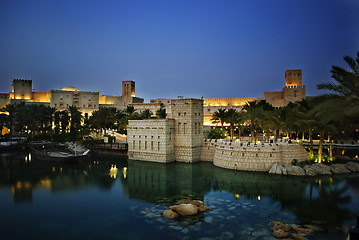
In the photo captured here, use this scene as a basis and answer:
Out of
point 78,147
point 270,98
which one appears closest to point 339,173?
point 78,147

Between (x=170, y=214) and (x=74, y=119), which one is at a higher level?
(x=74, y=119)

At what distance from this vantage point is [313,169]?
22.6m

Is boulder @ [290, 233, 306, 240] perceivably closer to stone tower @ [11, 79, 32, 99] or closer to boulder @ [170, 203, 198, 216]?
boulder @ [170, 203, 198, 216]

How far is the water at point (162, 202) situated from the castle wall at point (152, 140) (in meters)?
2.67

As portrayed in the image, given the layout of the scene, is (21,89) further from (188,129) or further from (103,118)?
(188,129)

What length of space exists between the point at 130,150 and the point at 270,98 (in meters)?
40.2

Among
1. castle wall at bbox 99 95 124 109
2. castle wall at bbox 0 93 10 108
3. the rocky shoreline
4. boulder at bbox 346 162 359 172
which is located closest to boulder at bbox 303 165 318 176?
the rocky shoreline

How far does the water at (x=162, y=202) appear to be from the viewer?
12453 millimetres

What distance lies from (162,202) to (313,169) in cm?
1381

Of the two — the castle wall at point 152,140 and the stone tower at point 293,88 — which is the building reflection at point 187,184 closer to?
the castle wall at point 152,140

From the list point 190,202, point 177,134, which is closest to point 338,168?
point 190,202

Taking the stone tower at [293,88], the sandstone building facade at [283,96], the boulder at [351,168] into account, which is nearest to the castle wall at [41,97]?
the sandstone building facade at [283,96]

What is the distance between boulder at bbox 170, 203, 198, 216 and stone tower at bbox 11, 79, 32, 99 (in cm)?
7208

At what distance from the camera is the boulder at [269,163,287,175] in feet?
74.6
